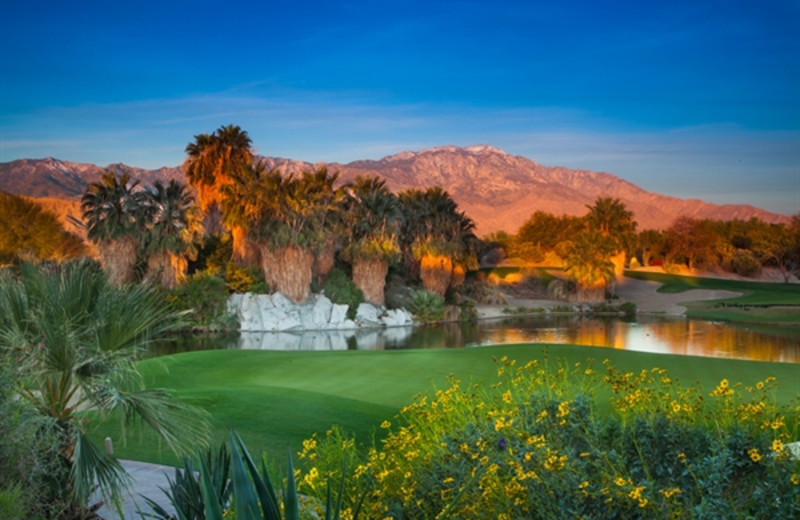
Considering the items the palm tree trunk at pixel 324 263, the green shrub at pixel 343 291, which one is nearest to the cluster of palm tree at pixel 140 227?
the palm tree trunk at pixel 324 263

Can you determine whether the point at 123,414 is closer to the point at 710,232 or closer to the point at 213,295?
A: the point at 213,295

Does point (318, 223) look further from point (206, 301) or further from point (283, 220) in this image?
point (206, 301)

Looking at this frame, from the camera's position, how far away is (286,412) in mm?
10203

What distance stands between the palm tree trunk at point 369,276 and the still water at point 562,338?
3.88 m

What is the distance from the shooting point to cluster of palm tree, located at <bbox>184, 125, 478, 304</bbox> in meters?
36.2

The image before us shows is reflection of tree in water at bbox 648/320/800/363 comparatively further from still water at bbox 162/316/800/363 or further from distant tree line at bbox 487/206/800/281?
distant tree line at bbox 487/206/800/281

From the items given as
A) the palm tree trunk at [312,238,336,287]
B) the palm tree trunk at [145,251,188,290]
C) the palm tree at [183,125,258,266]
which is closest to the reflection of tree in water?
the palm tree trunk at [312,238,336,287]

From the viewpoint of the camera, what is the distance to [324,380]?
47.9ft

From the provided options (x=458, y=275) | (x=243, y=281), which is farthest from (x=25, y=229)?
(x=458, y=275)

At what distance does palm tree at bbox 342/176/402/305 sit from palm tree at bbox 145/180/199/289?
8584 mm

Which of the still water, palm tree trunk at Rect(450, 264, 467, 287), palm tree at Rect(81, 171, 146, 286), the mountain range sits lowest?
the still water

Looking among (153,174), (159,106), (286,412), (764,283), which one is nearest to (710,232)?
(764,283)

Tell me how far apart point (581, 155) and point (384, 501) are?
9873 cm

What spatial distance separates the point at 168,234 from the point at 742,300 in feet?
122
